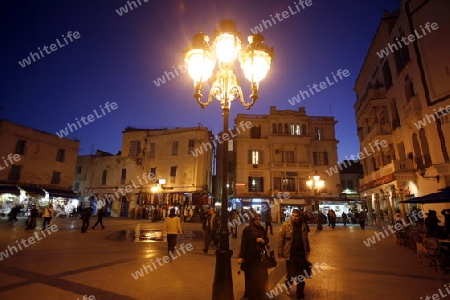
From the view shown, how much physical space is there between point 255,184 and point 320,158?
32.6 ft

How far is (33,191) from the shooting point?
88.9 ft

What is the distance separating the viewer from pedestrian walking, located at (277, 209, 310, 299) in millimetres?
5145

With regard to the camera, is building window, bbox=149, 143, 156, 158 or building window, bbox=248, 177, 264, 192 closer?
building window, bbox=248, 177, 264, 192

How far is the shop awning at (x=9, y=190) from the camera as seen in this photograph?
25031 millimetres

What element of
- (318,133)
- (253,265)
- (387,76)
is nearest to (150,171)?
(318,133)

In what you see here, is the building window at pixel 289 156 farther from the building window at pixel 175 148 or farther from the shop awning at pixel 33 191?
the shop awning at pixel 33 191

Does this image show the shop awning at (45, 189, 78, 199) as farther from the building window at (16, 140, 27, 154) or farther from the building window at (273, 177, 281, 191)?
the building window at (273, 177, 281, 191)

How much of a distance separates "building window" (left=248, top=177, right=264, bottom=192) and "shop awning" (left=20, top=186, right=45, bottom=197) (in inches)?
951

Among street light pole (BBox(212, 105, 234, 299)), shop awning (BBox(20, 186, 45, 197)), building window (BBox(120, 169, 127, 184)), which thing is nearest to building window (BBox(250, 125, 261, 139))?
building window (BBox(120, 169, 127, 184))

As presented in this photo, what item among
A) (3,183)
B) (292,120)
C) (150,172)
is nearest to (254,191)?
(292,120)

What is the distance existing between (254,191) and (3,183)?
27.7 m

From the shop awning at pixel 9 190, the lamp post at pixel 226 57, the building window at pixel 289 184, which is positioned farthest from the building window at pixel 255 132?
the lamp post at pixel 226 57

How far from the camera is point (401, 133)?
66.9ft

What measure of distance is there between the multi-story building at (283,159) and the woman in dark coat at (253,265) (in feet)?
92.0
